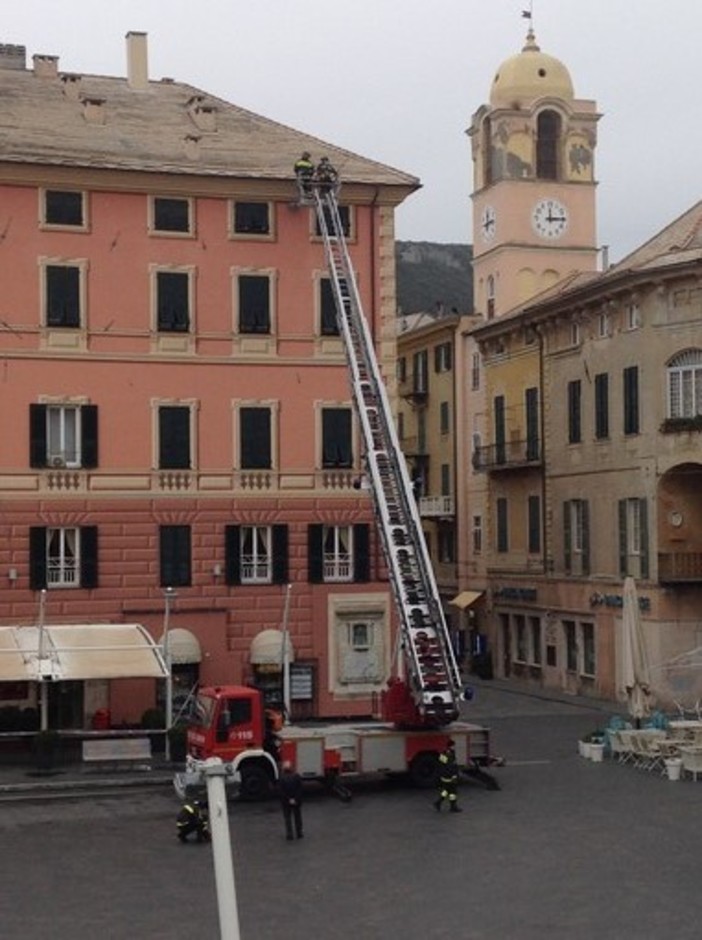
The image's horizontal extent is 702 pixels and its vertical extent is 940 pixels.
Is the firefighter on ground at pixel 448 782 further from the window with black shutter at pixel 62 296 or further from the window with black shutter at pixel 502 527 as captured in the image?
the window with black shutter at pixel 502 527

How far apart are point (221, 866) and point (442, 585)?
58.0 meters

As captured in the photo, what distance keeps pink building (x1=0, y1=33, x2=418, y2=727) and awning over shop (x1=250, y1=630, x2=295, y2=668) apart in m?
0.06

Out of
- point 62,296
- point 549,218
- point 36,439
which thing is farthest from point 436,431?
point 36,439

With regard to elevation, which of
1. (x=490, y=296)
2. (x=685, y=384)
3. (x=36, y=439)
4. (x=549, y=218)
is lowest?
(x=36, y=439)

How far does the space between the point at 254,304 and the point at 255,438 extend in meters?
3.62

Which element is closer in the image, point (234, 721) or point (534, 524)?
point (234, 721)

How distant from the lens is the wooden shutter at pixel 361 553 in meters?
42.0

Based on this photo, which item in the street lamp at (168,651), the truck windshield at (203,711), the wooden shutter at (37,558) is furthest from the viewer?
the wooden shutter at (37,558)

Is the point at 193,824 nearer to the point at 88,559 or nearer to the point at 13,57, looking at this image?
the point at 88,559

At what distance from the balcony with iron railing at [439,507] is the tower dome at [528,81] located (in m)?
16.9

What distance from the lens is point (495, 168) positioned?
67.1 meters

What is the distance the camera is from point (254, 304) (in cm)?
4184

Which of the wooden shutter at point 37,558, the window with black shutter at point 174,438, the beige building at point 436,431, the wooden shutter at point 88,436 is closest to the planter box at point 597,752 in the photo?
the window with black shutter at point 174,438

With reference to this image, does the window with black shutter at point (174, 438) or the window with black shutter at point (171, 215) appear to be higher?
the window with black shutter at point (171, 215)
